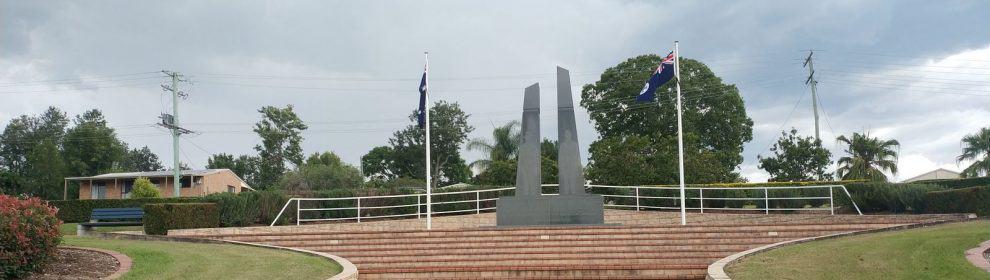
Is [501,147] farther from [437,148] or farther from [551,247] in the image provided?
[551,247]

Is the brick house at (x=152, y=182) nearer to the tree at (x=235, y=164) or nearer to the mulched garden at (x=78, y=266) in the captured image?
the tree at (x=235, y=164)

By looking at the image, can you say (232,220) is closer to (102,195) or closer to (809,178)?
(809,178)

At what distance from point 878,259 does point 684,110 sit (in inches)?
1322

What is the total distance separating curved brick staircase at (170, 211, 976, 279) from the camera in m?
12.9

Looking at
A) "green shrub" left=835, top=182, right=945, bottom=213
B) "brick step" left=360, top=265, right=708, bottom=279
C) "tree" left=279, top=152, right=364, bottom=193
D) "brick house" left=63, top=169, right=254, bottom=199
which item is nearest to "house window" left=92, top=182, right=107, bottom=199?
"brick house" left=63, top=169, right=254, bottom=199

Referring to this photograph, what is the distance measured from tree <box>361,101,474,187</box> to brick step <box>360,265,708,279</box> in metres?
41.4

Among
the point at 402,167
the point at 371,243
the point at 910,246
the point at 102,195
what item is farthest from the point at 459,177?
the point at 910,246

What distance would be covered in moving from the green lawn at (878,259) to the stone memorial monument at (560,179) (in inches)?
Answer: 267

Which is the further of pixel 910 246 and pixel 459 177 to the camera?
pixel 459 177

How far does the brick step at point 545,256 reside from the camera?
13979 millimetres

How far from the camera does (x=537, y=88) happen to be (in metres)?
20.5

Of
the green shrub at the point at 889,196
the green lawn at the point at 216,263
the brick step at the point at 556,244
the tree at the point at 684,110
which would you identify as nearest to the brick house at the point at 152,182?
the tree at the point at 684,110

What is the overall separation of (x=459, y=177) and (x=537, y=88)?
36648mm

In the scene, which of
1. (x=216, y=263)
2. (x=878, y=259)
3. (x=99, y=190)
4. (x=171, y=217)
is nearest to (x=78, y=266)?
(x=216, y=263)
